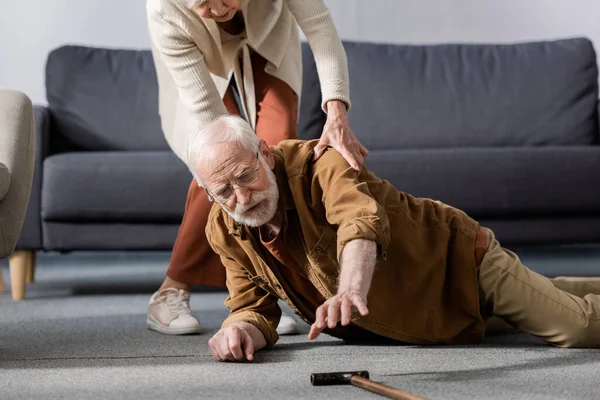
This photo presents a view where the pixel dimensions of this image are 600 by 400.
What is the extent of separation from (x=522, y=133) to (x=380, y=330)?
6.86 ft

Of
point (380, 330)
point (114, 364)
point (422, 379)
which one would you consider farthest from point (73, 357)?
point (422, 379)

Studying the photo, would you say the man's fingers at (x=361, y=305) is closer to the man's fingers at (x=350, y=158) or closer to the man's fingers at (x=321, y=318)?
the man's fingers at (x=321, y=318)

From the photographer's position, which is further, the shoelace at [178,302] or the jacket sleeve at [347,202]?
the shoelace at [178,302]

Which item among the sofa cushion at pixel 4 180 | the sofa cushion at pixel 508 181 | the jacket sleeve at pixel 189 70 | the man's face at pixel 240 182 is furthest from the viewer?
the sofa cushion at pixel 508 181

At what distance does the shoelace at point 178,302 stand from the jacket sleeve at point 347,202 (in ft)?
2.28

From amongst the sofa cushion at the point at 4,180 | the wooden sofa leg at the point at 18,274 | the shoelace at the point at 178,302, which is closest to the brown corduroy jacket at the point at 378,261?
the shoelace at the point at 178,302

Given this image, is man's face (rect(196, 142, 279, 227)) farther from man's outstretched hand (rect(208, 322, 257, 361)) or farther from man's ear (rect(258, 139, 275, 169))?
man's outstretched hand (rect(208, 322, 257, 361))

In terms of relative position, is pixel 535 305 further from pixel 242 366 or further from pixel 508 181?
pixel 508 181

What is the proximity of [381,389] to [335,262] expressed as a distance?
43cm

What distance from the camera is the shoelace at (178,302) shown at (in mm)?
2301

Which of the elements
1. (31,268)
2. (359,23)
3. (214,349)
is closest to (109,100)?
(31,268)

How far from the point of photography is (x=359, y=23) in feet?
14.7

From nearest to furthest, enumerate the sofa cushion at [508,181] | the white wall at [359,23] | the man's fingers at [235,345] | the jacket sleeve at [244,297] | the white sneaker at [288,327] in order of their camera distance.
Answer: the man's fingers at [235,345], the jacket sleeve at [244,297], the white sneaker at [288,327], the sofa cushion at [508,181], the white wall at [359,23]

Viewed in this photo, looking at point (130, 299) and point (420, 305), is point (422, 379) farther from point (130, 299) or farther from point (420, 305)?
point (130, 299)
